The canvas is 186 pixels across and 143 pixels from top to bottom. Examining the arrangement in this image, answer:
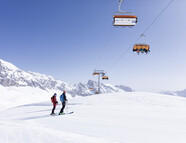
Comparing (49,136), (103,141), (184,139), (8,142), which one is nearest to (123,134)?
(103,141)

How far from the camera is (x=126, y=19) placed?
850cm


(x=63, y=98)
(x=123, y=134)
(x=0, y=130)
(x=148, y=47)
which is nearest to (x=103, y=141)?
(x=123, y=134)

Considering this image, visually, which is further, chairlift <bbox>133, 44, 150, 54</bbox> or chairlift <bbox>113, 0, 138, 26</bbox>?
chairlift <bbox>133, 44, 150, 54</bbox>

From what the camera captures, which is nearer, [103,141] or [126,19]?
[103,141]

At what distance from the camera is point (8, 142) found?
382cm

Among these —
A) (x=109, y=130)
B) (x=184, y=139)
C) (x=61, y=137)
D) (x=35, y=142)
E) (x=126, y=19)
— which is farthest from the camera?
(x=126, y=19)

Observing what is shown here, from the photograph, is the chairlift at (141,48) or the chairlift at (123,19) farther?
the chairlift at (141,48)

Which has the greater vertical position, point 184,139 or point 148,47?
point 148,47

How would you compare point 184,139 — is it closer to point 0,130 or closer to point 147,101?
point 0,130

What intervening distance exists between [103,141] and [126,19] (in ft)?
24.7

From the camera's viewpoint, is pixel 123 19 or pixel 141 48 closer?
pixel 123 19

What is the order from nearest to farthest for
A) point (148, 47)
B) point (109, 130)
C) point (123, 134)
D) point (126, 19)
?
point (123, 134), point (109, 130), point (126, 19), point (148, 47)

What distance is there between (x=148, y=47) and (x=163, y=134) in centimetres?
1064

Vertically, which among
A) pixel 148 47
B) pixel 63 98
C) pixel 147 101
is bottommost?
pixel 147 101
